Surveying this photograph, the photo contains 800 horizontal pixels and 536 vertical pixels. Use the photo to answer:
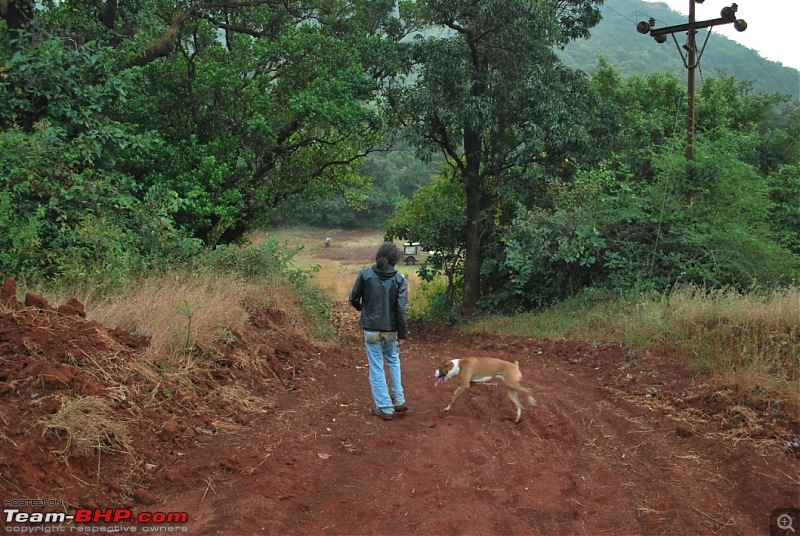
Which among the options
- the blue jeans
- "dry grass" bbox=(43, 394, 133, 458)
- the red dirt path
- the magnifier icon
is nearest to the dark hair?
the blue jeans

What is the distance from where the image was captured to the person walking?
662 cm

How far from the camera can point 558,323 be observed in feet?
40.2

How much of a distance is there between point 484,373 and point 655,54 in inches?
3139

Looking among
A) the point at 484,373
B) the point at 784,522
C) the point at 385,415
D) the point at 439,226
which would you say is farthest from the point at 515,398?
the point at 439,226

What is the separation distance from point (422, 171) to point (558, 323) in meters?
40.9

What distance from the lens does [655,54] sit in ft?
246

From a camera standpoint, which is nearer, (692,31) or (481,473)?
(481,473)

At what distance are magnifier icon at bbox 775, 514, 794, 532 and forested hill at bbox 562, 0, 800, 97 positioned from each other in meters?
41.0

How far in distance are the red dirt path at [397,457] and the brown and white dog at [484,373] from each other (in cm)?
26

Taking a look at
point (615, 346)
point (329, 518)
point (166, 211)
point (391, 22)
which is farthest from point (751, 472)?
point (391, 22)

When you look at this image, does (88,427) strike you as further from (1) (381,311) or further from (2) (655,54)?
(2) (655,54)

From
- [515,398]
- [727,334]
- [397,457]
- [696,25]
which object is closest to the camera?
[397,457]

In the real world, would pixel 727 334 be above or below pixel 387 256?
below

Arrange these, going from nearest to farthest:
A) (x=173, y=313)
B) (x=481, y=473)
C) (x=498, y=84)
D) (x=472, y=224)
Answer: (x=481, y=473), (x=173, y=313), (x=498, y=84), (x=472, y=224)
